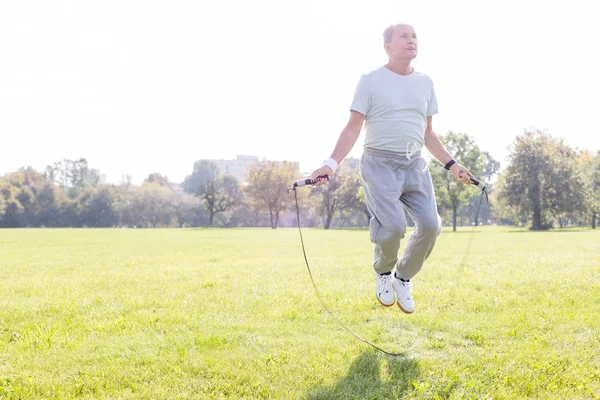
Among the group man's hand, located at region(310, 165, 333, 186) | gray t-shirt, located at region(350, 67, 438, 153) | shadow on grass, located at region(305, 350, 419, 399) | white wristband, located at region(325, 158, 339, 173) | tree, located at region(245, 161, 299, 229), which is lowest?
shadow on grass, located at region(305, 350, 419, 399)

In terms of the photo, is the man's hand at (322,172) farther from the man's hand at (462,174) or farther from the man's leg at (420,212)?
the man's hand at (462,174)

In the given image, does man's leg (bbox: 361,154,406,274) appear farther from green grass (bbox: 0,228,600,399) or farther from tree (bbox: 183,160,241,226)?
tree (bbox: 183,160,241,226)

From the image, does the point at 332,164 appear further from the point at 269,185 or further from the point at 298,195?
the point at 269,185

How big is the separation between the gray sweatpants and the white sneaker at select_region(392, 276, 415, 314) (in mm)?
252

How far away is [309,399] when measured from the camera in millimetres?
4363

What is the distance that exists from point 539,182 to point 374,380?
6468cm

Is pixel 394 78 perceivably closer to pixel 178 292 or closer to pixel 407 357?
pixel 407 357

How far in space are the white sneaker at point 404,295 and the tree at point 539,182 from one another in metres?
61.9

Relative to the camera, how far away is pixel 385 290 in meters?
6.47

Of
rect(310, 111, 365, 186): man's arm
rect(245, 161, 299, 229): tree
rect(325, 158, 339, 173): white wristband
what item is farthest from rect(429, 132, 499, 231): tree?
rect(325, 158, 339, 173): white wristband

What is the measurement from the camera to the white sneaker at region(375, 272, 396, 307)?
6.44 metres

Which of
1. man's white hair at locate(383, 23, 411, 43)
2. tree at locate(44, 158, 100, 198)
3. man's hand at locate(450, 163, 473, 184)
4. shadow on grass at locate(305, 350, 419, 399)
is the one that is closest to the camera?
shadow on grass at locate(305, 350, 419, 399)

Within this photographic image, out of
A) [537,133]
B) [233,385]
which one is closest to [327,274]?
[233,385]

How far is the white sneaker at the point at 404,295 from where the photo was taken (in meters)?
6.32
